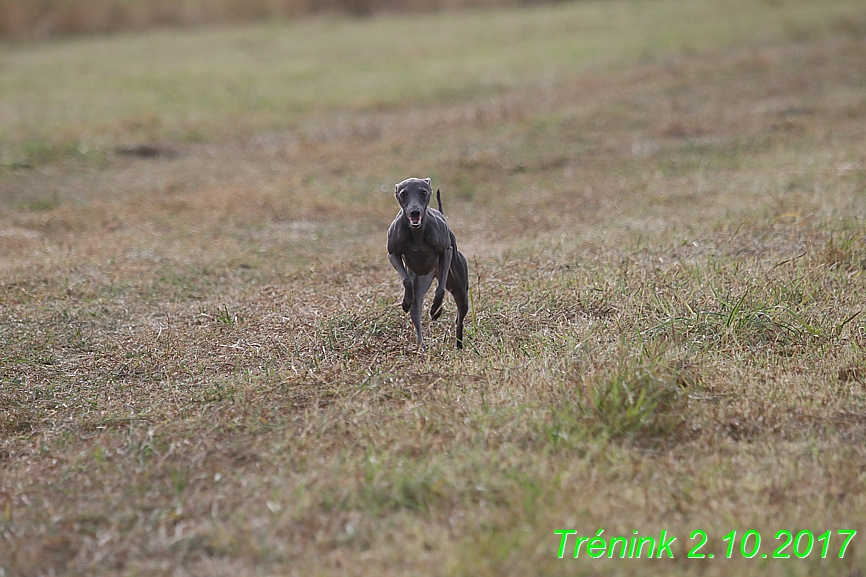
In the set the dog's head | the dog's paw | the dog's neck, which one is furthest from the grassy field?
the dog's head

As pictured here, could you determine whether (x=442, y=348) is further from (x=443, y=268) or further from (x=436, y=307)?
(x=443, y=268)

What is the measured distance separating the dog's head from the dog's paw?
434mm

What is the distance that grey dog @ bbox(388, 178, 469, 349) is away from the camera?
13.3ft

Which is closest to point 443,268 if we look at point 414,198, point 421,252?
point 421,252

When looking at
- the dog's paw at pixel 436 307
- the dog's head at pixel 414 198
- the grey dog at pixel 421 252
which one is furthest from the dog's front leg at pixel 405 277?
the dog's head at pixel 414 198

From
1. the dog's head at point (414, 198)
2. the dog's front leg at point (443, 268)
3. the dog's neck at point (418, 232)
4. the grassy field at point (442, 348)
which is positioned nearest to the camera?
the grassy field at point (442, 348)

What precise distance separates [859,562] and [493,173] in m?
6.68

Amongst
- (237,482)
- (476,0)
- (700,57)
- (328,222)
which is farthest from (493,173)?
(476,0)

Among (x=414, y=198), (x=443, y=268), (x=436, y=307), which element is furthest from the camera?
(x=436, y=307)

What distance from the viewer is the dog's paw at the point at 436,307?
14.3 feet

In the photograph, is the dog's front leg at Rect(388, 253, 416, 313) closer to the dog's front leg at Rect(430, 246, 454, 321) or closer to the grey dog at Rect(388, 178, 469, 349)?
the grey dog at Rect(388, 178, 469, 349)

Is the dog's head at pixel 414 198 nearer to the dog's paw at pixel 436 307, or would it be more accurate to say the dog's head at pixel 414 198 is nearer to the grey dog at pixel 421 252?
the grey dog at pixel 421 252

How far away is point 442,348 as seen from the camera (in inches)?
177

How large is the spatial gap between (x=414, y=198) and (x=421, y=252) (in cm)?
29
